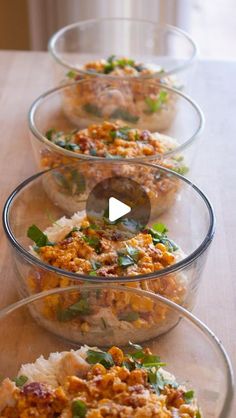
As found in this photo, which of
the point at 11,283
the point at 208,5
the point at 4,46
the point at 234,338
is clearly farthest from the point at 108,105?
Result: the point at 208,5

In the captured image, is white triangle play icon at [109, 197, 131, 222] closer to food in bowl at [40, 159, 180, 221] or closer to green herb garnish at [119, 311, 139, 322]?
food in bowl at [40, 159, 180, 221]

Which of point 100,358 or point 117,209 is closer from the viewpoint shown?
point 100,358

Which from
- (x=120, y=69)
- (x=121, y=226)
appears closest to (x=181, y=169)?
(x=121, y=226)

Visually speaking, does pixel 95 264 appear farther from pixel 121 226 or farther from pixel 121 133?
pixel 121 133

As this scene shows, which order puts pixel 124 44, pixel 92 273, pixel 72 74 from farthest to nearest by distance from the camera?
pixel 124 44 < pixel 72 74 < pixel 92 273

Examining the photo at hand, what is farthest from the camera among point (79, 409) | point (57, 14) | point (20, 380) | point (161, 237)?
point (57, 14)

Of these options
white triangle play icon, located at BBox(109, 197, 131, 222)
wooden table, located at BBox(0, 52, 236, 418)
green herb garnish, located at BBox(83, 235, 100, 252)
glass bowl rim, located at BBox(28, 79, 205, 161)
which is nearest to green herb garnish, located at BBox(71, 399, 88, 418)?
wooden table, located at BBox(0, 52, 236, 418)

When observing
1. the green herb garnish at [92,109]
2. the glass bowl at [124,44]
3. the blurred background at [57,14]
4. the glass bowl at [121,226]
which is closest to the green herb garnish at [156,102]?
the green herb garnish at [92,109]
